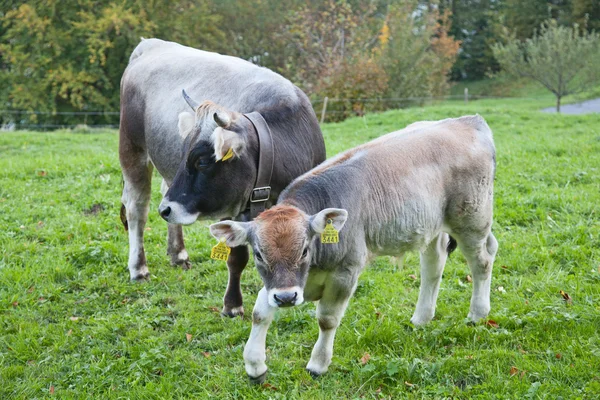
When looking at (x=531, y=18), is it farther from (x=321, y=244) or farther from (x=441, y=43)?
(x=321, y=244)

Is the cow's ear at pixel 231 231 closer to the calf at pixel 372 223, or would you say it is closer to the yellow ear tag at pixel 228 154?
the calf at pixel 372 223

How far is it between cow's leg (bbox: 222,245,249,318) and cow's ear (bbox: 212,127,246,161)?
40.4 inches

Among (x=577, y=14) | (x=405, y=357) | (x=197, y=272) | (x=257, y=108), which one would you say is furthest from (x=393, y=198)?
(x=577, y=14)

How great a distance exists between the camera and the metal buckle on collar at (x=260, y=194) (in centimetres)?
505

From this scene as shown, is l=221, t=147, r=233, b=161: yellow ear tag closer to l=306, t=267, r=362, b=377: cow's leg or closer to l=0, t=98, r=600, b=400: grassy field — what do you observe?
l=306, t=267, r=362, b=377: cow's leg

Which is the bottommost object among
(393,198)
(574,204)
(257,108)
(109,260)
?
(109,260)

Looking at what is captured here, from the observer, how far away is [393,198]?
15.0 feet

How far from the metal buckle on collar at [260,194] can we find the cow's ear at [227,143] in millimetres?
351

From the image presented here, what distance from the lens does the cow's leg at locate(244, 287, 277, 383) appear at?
4199 mm

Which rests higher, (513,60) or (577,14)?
(577,14)

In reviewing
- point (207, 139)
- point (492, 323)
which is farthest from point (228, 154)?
point (492, 323)

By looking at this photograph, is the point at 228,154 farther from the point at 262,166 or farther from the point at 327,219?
the point at 327,219

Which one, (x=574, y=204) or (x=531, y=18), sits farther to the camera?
(x=531, y=18)

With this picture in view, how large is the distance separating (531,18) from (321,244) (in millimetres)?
42049
